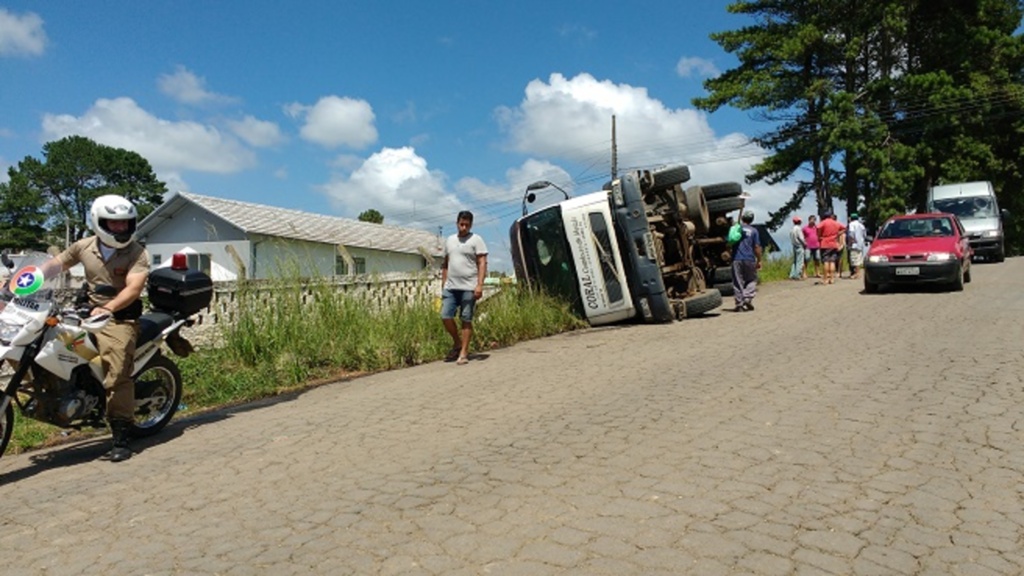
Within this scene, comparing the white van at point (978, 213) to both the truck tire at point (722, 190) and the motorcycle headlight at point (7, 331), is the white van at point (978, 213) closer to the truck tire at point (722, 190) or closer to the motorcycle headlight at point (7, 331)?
the truck tire at point (722, 190)

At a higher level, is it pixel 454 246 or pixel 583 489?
pixel 454 246

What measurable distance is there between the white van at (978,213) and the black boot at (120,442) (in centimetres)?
2424

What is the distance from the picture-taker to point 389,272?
41.5ft

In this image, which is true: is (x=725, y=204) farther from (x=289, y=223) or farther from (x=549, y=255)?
(x=289, y=223)

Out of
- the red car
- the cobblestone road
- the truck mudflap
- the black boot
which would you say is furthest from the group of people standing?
the black boot

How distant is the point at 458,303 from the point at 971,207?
70.2 feet

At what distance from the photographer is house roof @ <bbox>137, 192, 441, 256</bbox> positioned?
1167 inches

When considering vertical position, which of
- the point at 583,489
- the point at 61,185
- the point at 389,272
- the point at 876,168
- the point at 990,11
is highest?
the point at 61,185

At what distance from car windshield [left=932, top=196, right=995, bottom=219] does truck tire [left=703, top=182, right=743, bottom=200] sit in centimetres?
1240

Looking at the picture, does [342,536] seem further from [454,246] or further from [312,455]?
[454,246]

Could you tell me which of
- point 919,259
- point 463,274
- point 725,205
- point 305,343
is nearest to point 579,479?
point 463,274

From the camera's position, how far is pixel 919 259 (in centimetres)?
1488

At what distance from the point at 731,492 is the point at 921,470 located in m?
1.25

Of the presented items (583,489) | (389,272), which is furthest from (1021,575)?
(389,272)
